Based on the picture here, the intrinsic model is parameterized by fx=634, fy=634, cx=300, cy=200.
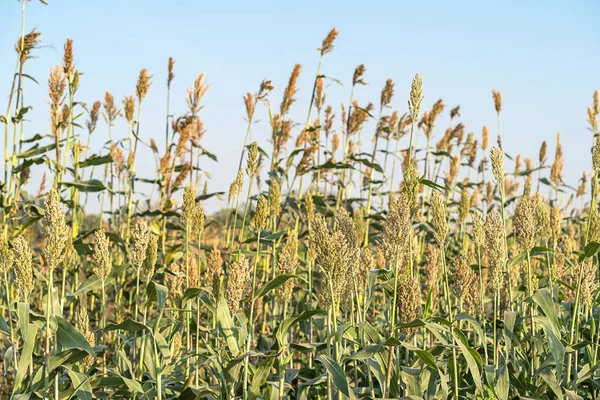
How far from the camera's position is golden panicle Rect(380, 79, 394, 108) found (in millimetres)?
5790

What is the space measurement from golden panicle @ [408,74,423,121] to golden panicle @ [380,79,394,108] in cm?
356

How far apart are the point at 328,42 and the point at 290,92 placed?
2.46 ft

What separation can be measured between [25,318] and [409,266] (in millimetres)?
1553

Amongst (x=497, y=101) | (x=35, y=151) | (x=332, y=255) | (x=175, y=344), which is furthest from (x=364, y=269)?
(x=497, y=101)

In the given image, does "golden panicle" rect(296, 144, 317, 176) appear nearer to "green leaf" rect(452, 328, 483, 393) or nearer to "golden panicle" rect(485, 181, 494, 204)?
"green leaf" rect(452, 328, 483, 393)

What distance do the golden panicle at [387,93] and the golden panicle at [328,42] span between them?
0.61 m

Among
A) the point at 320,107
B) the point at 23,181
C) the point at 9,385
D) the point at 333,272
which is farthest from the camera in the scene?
the point at 320,107

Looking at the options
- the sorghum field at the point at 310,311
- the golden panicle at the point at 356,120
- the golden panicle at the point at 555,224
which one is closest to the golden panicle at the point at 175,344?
the sorghum field at the point at 310,311

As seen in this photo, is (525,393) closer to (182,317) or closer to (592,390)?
(592,390)

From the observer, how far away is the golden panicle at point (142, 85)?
4.79 meters

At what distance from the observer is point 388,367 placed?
7.73 ft

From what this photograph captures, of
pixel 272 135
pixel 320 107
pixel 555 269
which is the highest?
pixel 320 107

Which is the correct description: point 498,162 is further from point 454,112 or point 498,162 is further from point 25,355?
point 454,112

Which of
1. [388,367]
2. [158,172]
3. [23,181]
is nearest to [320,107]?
[158,172]
